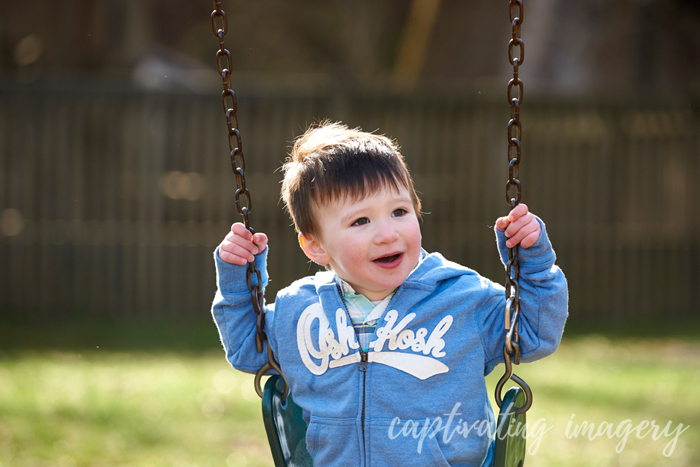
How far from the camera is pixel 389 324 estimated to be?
7.13 feet

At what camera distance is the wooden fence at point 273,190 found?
282 inches

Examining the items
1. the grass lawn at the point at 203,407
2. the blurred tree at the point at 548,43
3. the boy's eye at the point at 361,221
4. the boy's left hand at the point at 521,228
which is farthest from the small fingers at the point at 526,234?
the blurred tree at the point at 548,43

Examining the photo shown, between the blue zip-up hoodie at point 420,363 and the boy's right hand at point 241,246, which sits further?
the boy's right hand at point 241,246

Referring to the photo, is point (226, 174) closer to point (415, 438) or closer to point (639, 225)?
point (639, 225)

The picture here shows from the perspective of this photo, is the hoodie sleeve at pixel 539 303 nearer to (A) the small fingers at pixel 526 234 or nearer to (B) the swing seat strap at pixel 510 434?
(A) the small fingers at pixel 526 234

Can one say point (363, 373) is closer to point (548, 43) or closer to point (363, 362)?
point (363, 362)

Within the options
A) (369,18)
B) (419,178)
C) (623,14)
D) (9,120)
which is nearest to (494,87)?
(419,178)

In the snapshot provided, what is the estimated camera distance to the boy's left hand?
2.09m

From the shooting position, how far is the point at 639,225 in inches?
294

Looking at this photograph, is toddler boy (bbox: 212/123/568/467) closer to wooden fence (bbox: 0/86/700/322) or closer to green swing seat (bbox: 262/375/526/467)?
green swing seat (bbox: 262/375/526/467)

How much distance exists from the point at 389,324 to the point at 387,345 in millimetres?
57

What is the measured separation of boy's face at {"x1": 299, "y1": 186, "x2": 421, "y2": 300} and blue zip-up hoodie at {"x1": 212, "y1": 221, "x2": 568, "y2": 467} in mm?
87

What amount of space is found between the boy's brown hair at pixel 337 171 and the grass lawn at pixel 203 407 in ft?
6.10

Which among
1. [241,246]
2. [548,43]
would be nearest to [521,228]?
[241,246]
